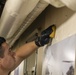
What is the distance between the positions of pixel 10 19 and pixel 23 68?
4.24 feet

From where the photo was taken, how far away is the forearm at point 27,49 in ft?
5.08

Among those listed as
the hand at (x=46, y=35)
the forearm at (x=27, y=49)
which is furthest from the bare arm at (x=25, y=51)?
the hand at (x=46, y=35)

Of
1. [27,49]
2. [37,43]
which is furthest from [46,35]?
[27,49]

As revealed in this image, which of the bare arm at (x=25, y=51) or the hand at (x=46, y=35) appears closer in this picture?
the hand at (x=46, y=35)

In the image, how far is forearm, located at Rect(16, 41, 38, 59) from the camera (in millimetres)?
1547

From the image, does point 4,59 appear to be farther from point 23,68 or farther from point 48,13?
point 23,68

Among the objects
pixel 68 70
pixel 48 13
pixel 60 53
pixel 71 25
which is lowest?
pixel 68 70

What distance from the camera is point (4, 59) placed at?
4.95ft

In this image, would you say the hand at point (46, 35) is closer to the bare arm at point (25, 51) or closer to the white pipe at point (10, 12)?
the bare arm at point (25, 51)

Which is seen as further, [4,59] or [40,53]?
[40,53]

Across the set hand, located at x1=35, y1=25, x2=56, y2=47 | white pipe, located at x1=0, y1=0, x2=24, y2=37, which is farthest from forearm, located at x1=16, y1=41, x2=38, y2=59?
white pipe, located at x1=0, y1=0, x2=24, y2=37

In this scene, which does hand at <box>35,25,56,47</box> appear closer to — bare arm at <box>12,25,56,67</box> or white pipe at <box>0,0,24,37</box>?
bare arm at <box>12,25,56,67</box>

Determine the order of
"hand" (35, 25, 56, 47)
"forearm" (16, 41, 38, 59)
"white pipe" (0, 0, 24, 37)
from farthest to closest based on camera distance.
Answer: "forearm" (16, 41, 38, 59), "hand" (35, 25, 56, 47), "white pipe" (0, 0, 24, 37)

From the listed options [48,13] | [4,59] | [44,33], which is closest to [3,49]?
[4,59]
